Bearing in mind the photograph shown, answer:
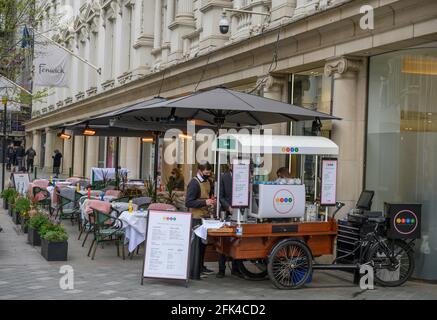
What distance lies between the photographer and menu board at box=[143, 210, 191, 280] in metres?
9.27

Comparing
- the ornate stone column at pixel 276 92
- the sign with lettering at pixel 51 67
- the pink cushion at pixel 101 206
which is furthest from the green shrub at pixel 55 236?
the sign with lettering at pixel 51 67

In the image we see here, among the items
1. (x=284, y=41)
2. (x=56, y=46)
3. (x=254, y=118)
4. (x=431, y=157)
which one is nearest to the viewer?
(x=431, y=157)

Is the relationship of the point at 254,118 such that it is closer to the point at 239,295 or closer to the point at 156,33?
the point at 239,295

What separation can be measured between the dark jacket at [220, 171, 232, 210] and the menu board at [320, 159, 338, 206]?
58.0 inches

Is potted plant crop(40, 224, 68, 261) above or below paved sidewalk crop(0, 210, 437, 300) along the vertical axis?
above

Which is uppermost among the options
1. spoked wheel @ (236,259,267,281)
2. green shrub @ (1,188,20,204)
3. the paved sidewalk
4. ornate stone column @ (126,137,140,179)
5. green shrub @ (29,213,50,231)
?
ornate stone column @ (126,137,140,179)

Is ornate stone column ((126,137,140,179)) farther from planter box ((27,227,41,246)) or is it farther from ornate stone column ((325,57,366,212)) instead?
ornate stone column ((325,57,366,212))

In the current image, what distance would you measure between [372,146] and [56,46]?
49.6 feet

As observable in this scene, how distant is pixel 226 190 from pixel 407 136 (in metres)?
3.40

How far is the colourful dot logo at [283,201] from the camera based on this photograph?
9469mm

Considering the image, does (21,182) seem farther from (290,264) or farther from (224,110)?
(290,264)

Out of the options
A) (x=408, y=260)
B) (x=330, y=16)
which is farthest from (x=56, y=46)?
(x=408, y=260)

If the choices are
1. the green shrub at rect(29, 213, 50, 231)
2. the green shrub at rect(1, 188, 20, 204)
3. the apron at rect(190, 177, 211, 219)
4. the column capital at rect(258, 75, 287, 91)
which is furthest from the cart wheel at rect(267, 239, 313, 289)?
the green shrub at rect(1, 188, 20, 204)

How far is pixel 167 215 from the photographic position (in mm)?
9383
